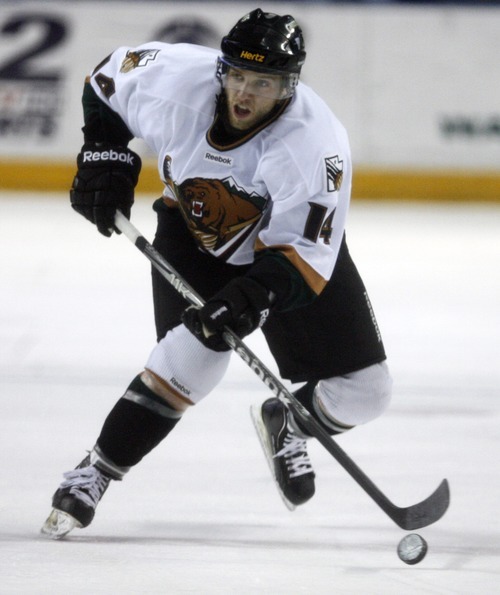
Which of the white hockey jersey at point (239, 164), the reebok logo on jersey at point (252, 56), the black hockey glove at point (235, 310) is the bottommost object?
the black hockey glove at point (235, 310)

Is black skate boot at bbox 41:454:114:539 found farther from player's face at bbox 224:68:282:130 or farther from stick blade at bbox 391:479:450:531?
player's face at bbox 224:68:282:130

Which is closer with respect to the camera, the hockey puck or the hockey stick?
the hockey puck

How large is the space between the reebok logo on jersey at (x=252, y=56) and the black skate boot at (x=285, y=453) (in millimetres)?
865

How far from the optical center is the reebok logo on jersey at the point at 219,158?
8.62 feet

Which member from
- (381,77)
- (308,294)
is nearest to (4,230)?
(381,77)

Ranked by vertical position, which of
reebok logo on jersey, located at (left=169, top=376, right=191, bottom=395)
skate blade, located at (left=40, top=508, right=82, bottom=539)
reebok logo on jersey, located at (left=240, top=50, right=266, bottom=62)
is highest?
reebok logo on jersey, located at (left=240, top=50, right=266, bottom=62)

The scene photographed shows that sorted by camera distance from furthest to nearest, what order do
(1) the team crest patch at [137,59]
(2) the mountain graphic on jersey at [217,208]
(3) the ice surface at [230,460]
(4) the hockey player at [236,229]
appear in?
(1) the team crest patch at [137,59]
(2) the mountain graphic on jersey at [217,208]
(4) the hockey player at [236,229]
(3) the ice surface at [230,460]

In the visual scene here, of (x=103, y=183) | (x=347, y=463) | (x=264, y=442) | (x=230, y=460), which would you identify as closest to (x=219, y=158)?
(x=103, y=183)

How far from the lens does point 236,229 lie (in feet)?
8.93

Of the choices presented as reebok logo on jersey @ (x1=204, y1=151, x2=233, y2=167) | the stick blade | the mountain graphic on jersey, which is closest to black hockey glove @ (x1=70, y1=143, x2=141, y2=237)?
the mountain graphic on jersey

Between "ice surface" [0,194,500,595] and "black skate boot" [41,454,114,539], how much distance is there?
0.12 ft

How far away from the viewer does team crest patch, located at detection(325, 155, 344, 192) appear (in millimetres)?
2555

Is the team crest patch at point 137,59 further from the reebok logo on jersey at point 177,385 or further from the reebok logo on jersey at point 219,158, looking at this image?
the reebok logo on jersey at point 177,385

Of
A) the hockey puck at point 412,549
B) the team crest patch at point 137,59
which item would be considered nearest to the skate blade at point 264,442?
the hockey puck at point 412,549
